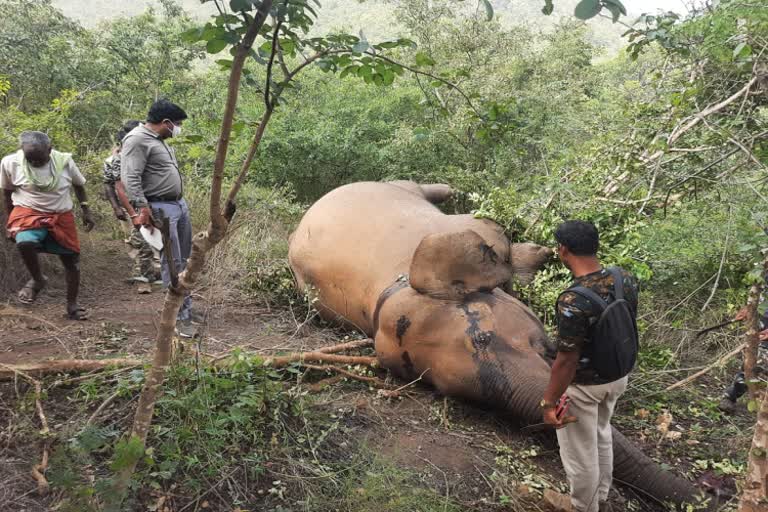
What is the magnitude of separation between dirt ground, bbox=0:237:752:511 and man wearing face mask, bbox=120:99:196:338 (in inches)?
19.5

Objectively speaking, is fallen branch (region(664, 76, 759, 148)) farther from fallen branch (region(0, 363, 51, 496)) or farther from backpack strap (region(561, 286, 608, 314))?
fallen branch (region(0, 363, 51, 496))

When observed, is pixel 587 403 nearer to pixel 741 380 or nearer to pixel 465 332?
pixel 465 332

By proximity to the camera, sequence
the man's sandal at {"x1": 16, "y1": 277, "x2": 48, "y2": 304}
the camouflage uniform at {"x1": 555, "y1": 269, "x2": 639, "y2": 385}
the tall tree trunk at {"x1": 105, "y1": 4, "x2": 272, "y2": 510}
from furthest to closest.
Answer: the man's sandal at {"x1": 16, "y1": 277, "x2": 48, "y2": 304} < the camouflage uniform at {"x1": 555, "y1": 269, "x2": 639, "y2": 385} < the tall tree trunk at {"x1": 105, "y1": 4, "x2": 272, "y2": 510}

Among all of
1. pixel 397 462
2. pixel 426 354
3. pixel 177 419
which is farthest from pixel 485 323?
pixel 177 419

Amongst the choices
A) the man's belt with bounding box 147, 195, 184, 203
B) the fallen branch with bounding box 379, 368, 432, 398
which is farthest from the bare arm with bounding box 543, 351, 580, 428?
the man's belt with bounding box 147, 195, 184, 203

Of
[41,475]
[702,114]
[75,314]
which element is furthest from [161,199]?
[702,114]

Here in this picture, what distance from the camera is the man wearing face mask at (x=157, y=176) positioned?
4.24m

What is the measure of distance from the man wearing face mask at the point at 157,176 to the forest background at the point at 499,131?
0.30 metres

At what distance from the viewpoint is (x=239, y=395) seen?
3039 mm

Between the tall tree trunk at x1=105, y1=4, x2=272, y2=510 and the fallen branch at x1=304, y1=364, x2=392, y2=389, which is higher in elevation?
the tall tree trunk at x1=105, y1=4, x2=272, y2=510

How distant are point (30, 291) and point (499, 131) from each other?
4322mm

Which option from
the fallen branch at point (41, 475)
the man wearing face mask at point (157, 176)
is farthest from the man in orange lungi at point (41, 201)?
the fallen branch at point (41, 475)

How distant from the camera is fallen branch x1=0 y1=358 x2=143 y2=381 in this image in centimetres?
308

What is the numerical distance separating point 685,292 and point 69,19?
12.0 m
